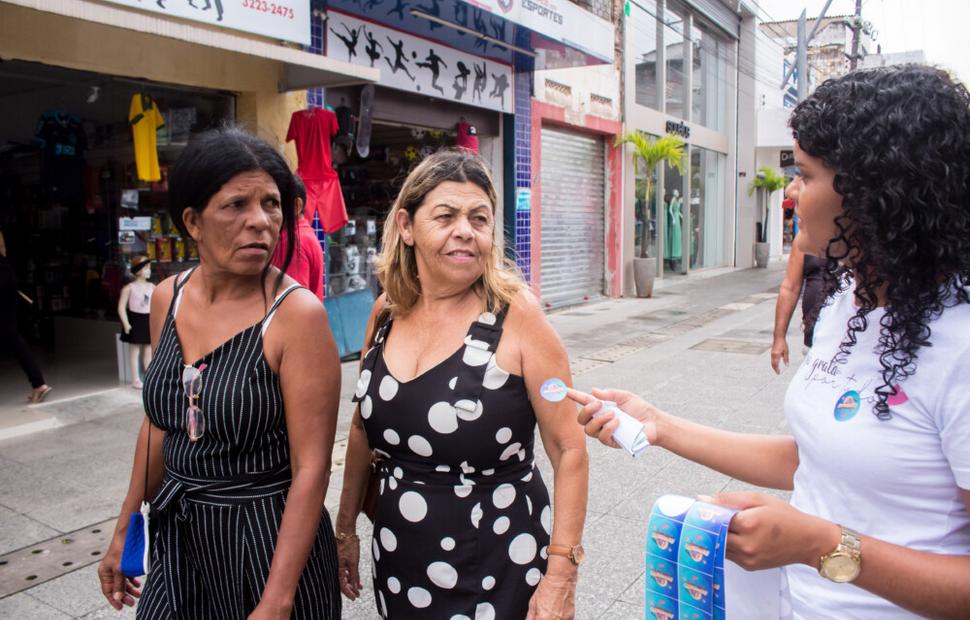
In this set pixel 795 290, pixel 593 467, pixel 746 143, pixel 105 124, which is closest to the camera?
pixel 795 290

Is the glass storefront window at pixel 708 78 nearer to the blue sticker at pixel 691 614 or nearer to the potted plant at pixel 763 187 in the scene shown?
the potted plant at pixel 763 187

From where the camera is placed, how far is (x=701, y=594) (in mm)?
1340

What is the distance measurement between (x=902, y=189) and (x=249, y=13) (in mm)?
6423

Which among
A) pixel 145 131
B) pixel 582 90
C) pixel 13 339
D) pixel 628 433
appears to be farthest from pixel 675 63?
pixel 628 433

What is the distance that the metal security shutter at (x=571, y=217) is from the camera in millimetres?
13141

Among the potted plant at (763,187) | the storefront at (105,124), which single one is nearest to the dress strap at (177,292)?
the storefront at (105,124)

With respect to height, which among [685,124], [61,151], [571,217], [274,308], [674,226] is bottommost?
[274,308]

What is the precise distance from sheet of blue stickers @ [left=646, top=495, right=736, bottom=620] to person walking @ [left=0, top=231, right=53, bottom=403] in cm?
686

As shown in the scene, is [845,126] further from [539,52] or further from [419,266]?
[539,52]

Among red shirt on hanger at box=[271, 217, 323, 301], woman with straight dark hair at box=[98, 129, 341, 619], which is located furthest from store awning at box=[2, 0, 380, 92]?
woman with straight dark hair at box=[98, 129, 341, 619]

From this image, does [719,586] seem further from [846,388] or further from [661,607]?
Result: [846,388]

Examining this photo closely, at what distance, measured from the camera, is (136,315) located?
707 cm

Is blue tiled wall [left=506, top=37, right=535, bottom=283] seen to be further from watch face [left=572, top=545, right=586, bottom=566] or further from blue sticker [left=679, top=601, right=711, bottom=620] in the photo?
blue sticker [left=679, top=601, right=711, bottom=620]

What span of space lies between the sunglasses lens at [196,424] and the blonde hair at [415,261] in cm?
64
